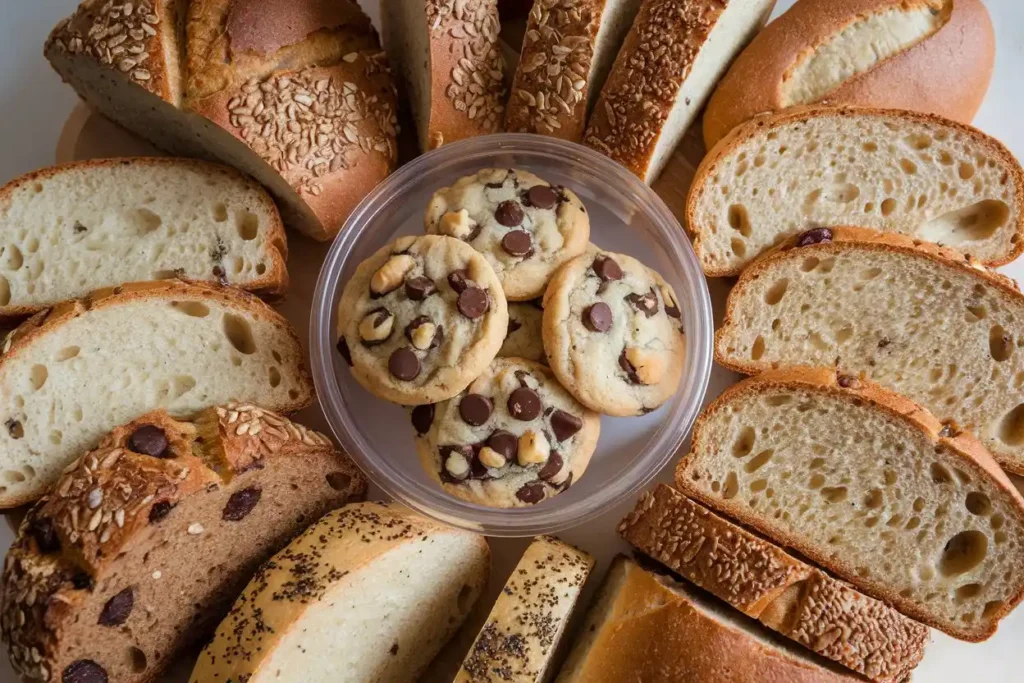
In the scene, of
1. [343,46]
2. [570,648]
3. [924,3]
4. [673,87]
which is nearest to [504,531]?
[570,648]

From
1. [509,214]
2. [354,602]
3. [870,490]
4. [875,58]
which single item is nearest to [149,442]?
[354,602]

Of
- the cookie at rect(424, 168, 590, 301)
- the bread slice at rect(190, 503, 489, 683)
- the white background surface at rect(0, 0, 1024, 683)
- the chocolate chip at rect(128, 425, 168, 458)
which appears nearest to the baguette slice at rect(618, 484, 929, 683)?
the white background surface at rect(0, 0, 1024, 683)

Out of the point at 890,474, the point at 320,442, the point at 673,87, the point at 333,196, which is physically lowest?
the point at 320,442

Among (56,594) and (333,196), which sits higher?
(333,196)

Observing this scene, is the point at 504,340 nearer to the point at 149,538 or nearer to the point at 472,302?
the point at 472,302

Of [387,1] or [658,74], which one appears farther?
[387,1]

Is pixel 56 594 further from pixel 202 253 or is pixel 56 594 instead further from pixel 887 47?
pixel 887 47

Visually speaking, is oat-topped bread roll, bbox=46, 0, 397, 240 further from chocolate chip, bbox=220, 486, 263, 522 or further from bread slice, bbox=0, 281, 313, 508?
chocolate chip, bbox=220, 486, 263, 522
